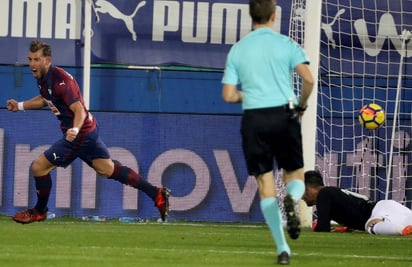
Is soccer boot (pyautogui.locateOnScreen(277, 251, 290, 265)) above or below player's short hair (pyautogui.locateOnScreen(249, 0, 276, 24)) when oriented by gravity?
below

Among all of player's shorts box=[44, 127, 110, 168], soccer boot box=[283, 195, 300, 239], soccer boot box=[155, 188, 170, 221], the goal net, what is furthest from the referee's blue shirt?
the goal net

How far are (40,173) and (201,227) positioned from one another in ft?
7.32

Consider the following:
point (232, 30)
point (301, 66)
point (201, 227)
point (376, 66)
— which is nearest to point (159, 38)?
point (232, 30)

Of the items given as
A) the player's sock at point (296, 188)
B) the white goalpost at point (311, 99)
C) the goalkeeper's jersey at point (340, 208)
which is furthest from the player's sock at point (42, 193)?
the player's sock at point (296, 188)

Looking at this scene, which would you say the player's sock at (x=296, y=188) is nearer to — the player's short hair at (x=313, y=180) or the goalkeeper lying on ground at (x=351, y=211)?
the goalkeeper lying on ground at (x=351, y=211)

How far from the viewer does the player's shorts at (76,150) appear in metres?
14.5

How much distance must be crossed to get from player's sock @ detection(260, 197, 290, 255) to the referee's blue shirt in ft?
2.27

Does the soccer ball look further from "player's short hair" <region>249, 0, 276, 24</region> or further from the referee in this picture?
"player's short hair" <region>249, 0, 276, 24</region>

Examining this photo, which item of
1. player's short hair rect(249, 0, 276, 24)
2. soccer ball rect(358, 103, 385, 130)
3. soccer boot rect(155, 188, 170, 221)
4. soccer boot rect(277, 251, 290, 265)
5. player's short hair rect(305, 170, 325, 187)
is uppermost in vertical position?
player's short hair rect(249, 0, 276, 24)

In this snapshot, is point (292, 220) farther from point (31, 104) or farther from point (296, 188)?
point (31, 104)

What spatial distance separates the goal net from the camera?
17547 millimetres

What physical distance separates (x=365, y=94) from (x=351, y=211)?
5.55 metres

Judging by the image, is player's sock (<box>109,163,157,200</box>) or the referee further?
player's sock (<box>109,163,157,200</box>)

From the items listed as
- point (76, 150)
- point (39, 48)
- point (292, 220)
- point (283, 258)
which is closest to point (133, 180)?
point (76, 150)
